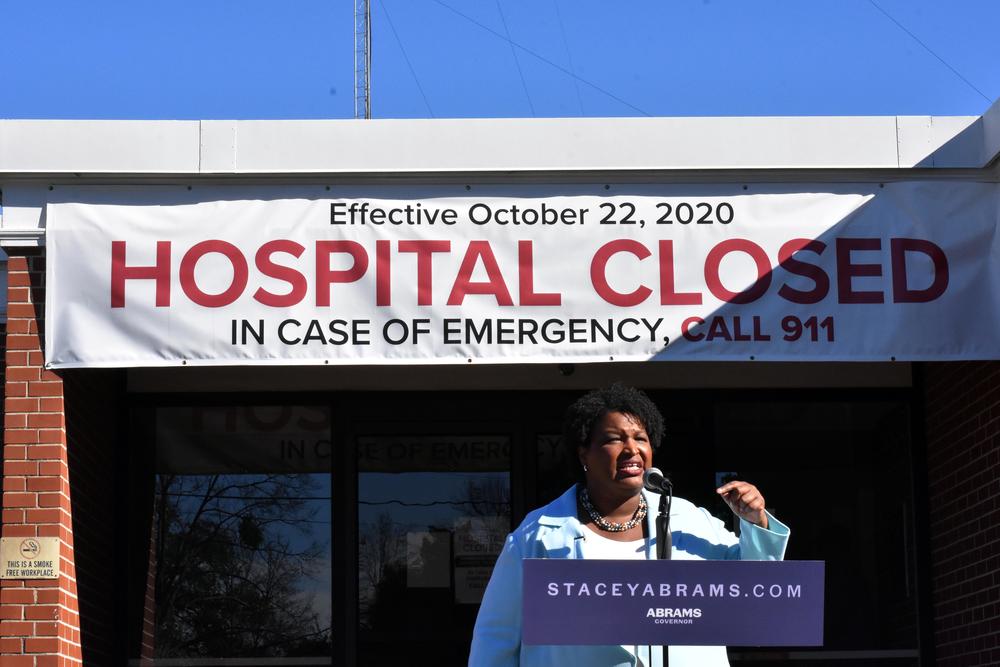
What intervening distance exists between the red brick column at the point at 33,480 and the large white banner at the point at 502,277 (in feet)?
0.62

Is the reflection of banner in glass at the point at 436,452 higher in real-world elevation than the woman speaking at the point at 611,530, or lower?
higher

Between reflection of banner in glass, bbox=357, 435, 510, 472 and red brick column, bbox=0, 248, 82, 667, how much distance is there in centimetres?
197

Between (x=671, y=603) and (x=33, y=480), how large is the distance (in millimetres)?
4385

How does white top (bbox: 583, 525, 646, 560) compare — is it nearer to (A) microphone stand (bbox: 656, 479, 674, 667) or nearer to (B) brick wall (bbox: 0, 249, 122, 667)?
(A) microphone stand (bbox: 656, 479, 674, 667)

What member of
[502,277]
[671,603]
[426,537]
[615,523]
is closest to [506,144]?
[502,277]

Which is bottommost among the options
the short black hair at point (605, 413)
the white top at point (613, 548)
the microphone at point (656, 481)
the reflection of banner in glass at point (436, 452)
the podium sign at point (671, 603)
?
the podium sign at point (671, 603)

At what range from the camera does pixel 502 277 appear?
734 centimetres

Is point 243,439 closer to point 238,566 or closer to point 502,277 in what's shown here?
point 238,566

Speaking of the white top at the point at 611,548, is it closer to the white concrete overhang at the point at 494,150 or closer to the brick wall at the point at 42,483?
the white concrete overhang at the point at 494,150

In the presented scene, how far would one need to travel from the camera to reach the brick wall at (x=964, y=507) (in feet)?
24.5

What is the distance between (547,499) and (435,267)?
6.50ft

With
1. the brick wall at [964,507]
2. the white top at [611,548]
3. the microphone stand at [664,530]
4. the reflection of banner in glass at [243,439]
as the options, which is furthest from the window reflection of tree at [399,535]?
the microphone stand at [664,530]

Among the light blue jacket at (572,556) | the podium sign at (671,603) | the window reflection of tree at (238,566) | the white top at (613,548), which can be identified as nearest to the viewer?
the podium sign at (671,603)

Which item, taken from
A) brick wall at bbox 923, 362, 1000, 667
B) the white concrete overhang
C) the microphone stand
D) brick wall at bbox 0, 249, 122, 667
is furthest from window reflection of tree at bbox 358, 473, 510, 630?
the microphone stand
